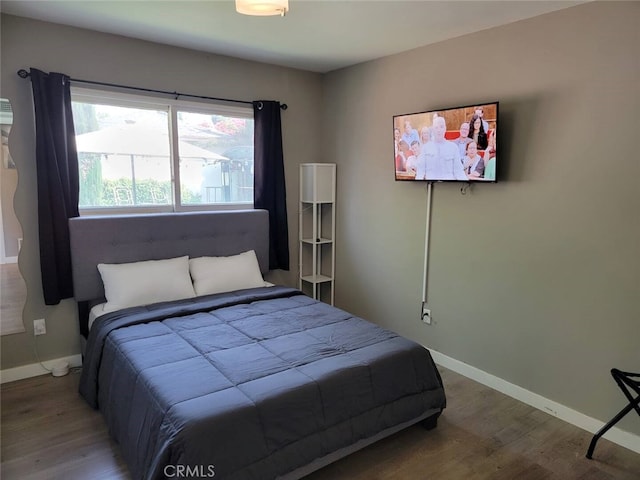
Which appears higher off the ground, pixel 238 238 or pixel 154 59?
pixel 154 59

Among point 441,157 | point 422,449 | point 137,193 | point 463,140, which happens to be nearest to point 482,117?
point 463,140

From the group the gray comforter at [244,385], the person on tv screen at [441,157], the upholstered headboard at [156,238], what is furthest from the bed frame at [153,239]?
the person on tv screen at [441,157]

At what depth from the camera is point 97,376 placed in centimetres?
257

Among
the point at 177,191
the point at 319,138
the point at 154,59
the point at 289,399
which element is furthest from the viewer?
the point at 319,138

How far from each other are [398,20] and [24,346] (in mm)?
3487

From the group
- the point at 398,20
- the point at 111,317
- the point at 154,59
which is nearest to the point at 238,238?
the point at 111,317

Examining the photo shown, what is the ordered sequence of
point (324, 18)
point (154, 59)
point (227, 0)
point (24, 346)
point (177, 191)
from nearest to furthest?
point (227, 0) → point (324, 18) → point (24, 346) → point (154, 59) → point (177, 191)

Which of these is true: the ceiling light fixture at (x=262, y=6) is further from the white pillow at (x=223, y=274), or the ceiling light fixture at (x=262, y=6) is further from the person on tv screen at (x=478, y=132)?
the white pillow at (x=223, y=274)

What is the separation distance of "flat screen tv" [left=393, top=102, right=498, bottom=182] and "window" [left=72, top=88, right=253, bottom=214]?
152 centimetres

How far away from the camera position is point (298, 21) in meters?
2.75

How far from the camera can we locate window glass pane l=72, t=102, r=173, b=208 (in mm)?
3168

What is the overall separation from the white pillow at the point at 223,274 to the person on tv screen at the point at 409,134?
1.68 metres

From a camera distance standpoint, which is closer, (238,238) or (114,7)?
(114,7)

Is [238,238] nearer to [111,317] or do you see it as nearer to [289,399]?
[111,317]
